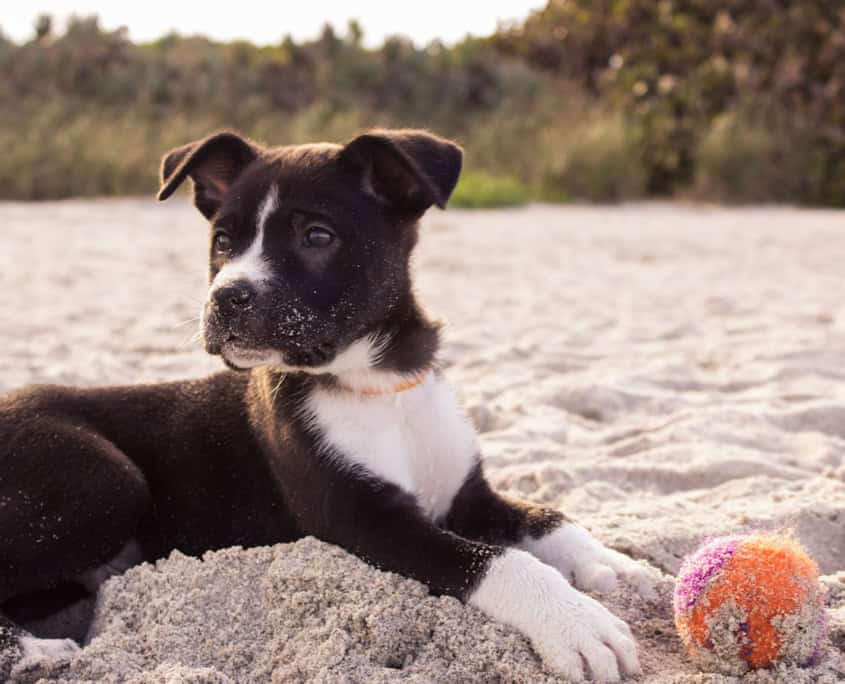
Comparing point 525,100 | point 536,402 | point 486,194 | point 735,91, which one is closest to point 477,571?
point 536,402

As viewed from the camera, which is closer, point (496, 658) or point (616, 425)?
point (496, 658)

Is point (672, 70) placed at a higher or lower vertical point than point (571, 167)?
higher

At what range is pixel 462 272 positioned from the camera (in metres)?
9.48

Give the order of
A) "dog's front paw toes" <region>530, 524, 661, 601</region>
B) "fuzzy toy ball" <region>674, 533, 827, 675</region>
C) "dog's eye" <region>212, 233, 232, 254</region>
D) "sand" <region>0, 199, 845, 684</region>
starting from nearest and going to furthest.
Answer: "fuzzy toy ball" <region>674, 533, 827, 675</region>
"sand" <region>0, 199, 845, 684</region>
"dog's front paw toes" <region>530, 524, 661, 601</region>
"dog's eye" <region>212, 233, 232, 254</region>

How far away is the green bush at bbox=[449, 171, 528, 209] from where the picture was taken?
14.5 meters

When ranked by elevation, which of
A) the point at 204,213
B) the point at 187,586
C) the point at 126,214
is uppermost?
the point at 204,213

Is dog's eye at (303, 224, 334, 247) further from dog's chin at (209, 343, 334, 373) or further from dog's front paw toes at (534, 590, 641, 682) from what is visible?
dog's front paw toes at (534, 590, 641, 682)

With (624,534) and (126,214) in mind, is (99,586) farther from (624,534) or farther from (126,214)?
(126,214)

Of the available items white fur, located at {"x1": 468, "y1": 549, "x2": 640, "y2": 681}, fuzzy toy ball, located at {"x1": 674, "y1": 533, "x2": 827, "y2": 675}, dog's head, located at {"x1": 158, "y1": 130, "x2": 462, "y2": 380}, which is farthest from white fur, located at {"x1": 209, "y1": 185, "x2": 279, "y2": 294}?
fuzzy toy ball, located at {"x1": 674, "y1": 533, "x2": 827, "y2": 675}

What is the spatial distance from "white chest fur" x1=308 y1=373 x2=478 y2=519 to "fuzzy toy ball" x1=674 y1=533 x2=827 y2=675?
876 millimetres

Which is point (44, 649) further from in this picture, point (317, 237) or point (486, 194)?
point (486, 194)

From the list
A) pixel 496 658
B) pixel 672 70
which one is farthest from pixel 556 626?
pixel 672 70

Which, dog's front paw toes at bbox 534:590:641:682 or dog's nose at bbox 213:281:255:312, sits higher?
dog's nose at bbox 213:281:255:312

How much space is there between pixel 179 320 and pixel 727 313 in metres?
3.84
